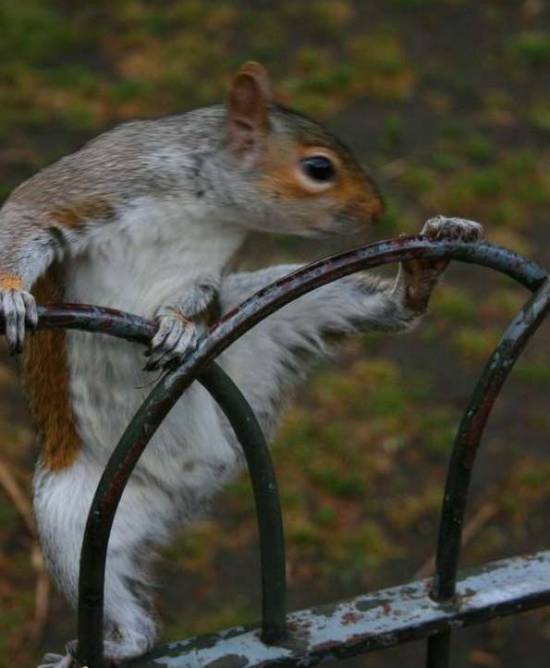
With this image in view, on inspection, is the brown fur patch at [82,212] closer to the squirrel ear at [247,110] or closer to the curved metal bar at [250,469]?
the squirrel ear at [247,110]

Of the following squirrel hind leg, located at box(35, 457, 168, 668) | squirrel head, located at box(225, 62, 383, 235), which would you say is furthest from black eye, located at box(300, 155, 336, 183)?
squirrel hind leg, located at box(35, 457, 168, 668)

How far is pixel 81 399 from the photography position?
1.48 meters

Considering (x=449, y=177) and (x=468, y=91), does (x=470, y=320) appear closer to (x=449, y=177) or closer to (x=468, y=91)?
(x=449, y=177)

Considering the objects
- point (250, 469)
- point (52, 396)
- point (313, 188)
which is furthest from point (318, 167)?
point (250, 469)

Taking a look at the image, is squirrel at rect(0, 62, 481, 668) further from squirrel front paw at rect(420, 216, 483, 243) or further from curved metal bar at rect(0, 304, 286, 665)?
curved metal bar at rect(0, 304, 286, 665)

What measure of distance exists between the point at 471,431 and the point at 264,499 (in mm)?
168

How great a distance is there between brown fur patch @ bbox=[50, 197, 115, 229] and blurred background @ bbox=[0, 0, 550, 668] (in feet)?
1.02

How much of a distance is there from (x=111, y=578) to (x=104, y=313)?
→ 1.82ft

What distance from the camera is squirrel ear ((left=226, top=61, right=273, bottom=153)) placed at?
1.48 metres

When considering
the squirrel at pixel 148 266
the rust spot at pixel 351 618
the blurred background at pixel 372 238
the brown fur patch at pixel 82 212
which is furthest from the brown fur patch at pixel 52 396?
the rust spot at pixel 351 618

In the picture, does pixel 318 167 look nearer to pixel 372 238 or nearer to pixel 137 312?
pixel 137 312

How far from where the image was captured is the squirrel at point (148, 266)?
56.1 inches

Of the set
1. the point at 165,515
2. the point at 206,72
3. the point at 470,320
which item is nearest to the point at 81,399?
the point at 165,515

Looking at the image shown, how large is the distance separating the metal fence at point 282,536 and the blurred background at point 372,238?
21.6 inches
